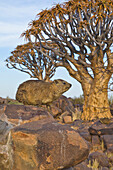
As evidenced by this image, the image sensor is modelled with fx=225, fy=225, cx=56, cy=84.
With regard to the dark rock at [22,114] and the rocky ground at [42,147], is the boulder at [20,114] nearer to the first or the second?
the dark rock at [22,114]

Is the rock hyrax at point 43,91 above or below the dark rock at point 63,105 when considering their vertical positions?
above

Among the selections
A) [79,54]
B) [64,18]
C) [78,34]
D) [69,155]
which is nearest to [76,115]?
[79,54]

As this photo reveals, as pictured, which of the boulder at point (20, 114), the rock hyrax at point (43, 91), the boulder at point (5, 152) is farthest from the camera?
the rock hyrax at point (43, 91)

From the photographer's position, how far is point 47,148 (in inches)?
115

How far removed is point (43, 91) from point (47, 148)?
777 cm

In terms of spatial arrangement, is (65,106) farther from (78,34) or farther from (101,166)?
(101,166)

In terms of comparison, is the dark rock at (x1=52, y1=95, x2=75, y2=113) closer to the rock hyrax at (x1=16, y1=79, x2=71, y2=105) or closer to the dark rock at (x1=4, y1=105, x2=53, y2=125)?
the rock hyrax at (x1=16, y1=79, x2=71, y2=105)

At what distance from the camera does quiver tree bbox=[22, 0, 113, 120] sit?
11.3 m

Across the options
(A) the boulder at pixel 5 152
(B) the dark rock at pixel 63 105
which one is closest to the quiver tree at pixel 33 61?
(B) the dark rock at pixel 63 105

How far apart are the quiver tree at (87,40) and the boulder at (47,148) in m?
8.14

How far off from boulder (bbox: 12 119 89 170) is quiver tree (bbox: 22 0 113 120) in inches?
321

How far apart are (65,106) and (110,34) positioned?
5.13 m

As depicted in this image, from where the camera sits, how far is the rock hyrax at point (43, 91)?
34.9ft

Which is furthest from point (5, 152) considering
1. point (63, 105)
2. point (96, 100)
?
point (63, 105)
